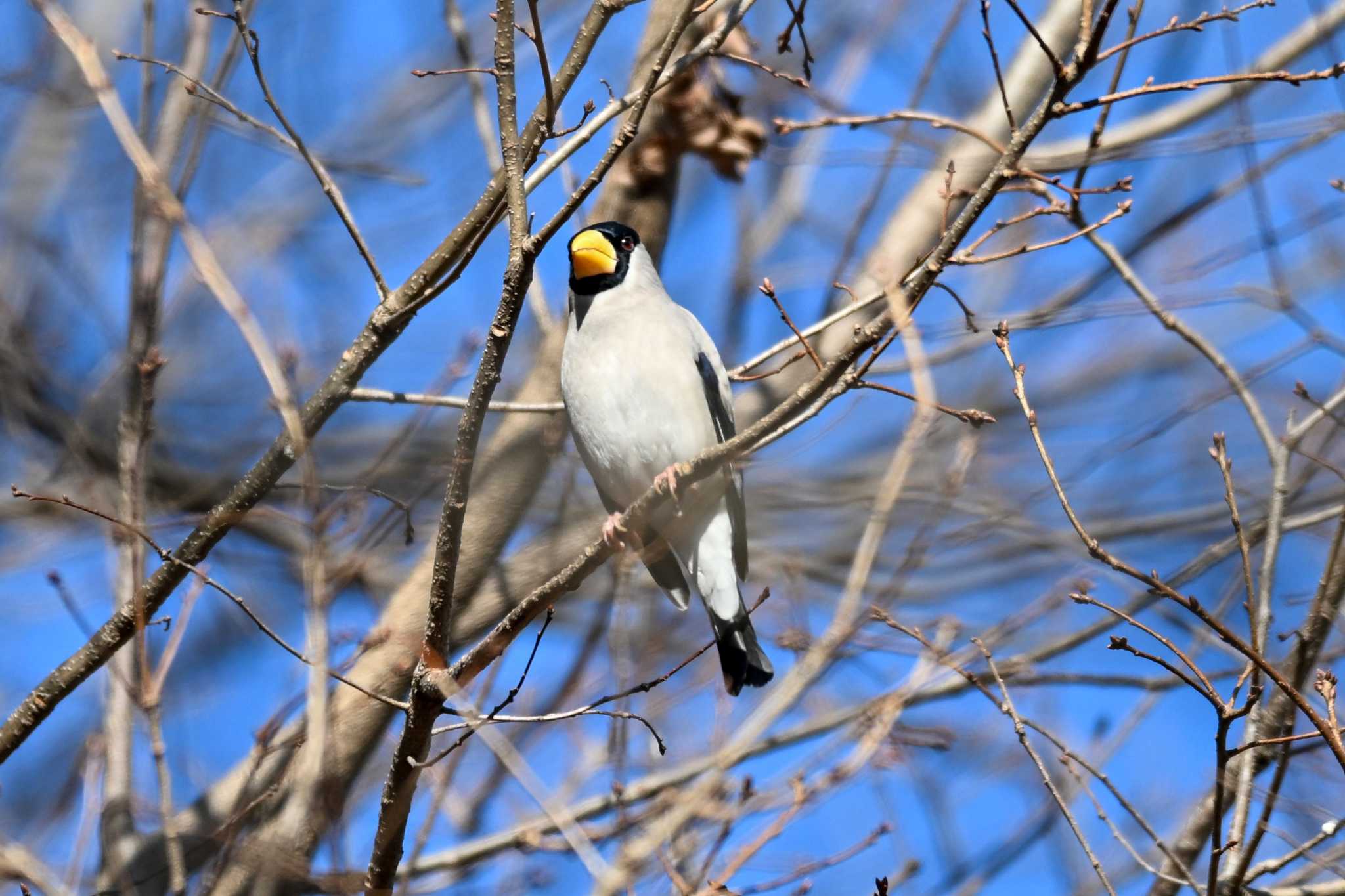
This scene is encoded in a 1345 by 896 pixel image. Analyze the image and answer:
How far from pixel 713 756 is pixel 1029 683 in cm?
175

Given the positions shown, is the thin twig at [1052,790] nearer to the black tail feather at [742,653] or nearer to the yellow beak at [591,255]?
the black tail feather at [742,653]

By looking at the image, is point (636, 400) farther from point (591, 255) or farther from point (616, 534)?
point (616, 534)

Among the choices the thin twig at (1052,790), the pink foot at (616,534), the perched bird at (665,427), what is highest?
the perched bird at (665,427)

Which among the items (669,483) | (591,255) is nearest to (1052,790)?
(669,483)

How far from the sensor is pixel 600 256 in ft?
17.0

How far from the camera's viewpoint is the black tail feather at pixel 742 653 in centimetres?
471

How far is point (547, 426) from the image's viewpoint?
5043mm

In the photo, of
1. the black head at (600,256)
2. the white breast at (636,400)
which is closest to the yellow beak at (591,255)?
the black head at (600,256)

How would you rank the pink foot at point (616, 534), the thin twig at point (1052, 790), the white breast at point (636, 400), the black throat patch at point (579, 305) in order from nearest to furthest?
the thin twig at point (1052, 790), the pink foot at point (616, 534), the white breast at point (636, 400), the black throat patch at point (579, 305)

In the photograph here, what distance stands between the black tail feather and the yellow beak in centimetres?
147

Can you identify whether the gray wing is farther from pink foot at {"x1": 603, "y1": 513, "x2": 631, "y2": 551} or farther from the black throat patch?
pink foot at {"x1": 603, "y1": 513, "x2": 631, "y2": 551}

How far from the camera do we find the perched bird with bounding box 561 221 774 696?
480 centimetres

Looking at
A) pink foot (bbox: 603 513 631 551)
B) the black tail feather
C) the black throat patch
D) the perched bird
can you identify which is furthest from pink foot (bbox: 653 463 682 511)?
the black throat patch

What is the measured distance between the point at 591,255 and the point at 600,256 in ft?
0.15
